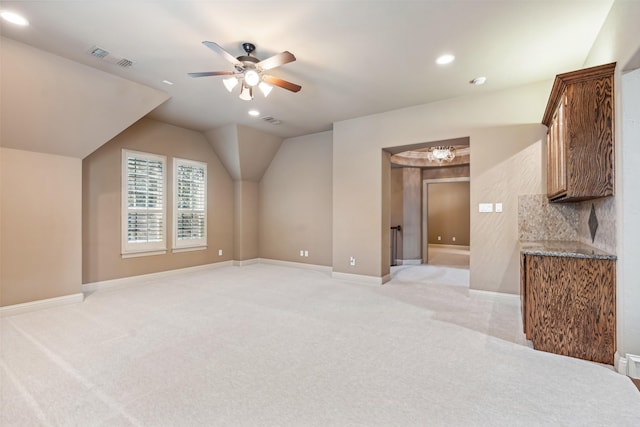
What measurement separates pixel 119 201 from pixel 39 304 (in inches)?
74.7

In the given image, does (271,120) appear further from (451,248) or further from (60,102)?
(451,248)

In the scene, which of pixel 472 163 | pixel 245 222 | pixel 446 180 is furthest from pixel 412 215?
pixel 245 222

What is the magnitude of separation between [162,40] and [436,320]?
4.27 metres

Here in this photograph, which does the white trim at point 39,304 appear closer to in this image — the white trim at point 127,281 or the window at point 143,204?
the white trim at point 127,281

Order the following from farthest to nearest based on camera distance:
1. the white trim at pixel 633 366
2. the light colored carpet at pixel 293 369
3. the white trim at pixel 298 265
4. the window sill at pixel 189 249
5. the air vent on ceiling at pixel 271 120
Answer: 1. the white trim at pixel 298 265
2. the window sill at pixel 189 249
3. the air vent on ceiling at pixel 271 120
4. the white trim at pixel 633 366
5. the light colored carpet at pixel 293 369

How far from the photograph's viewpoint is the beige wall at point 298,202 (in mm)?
6586

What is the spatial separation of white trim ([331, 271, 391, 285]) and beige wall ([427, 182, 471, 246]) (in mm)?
6122

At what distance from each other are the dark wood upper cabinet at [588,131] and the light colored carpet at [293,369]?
1503 mm

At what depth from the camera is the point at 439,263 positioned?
25.3 feet

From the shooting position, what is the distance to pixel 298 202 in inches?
275

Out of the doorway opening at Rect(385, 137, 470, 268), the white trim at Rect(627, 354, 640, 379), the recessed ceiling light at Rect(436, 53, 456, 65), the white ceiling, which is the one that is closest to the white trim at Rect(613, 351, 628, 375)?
the white trim at Rect(627, 354, 640, 379)

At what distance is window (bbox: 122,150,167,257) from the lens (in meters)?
5.25

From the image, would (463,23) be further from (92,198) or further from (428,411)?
(92,198)

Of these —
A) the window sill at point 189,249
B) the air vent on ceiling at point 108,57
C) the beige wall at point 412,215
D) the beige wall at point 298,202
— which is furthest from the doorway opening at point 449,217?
the air vent on ceiling at point 108,57
